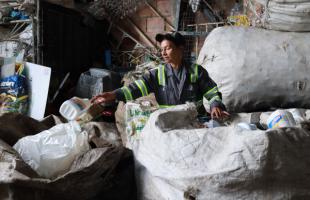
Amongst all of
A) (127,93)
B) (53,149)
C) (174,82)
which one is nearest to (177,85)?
(174,82)

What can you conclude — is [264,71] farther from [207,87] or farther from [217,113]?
[217,113]

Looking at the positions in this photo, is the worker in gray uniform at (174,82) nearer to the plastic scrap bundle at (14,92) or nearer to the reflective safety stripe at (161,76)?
the reflective safety stripe at (161,76)

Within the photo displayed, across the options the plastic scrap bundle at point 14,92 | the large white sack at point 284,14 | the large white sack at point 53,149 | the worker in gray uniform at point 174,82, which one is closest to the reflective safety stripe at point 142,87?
the worker in gray uniform at point 174,82

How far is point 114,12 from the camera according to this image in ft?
14.3

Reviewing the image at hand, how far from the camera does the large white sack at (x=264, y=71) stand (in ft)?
7.23

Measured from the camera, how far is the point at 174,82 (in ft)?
6.63

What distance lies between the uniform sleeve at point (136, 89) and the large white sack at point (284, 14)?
899 millimetres

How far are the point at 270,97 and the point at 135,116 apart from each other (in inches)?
33.1

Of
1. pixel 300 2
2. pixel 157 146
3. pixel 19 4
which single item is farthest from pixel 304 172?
pixel 19 4

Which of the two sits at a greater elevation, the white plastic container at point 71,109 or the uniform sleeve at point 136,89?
the uniform sleeve at point 136,89

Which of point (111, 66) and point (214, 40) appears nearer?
point (214, 40)

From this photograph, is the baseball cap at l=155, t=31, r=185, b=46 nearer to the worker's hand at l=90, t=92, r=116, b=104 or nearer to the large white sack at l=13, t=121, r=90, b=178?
the worker's hand at l=90, t=92, r=116, b=104

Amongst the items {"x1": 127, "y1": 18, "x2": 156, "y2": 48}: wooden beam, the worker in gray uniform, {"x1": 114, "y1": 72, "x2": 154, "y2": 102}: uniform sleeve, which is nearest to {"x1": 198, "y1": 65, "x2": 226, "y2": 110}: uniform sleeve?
the worker in gray uniform

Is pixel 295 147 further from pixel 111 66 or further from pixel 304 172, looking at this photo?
pixel 111 66
